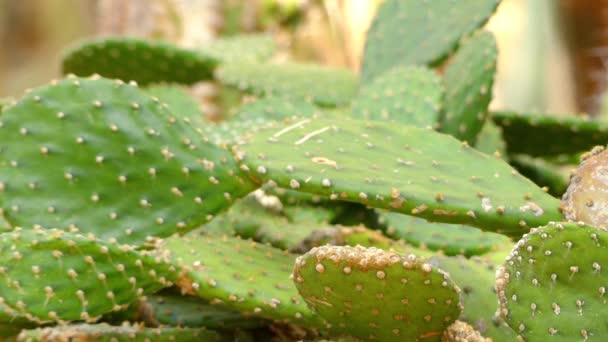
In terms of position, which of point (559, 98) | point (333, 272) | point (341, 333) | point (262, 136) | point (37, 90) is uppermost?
point (37, 90)

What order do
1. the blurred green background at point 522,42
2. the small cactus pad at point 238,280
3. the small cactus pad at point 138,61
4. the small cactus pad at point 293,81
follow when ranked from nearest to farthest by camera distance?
the small cactus pad at point 238,280
the small cactus pad at point 293,81
the small cactus pad at point 138,61
the blurred green background at point 522,42

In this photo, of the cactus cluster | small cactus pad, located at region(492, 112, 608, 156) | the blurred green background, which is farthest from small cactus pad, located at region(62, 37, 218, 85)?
the blurred green background

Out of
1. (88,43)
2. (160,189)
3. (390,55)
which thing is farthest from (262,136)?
(88,43)

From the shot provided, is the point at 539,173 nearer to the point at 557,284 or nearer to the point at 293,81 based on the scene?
the point at 293,81

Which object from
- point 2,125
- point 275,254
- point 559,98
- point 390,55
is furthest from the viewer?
point 559,98

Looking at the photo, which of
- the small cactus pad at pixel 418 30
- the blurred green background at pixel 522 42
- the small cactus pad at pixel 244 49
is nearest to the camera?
the small cactus pad at pixel 418 30

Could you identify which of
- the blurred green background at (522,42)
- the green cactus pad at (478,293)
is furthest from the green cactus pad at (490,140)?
the blurred green background at (522,42)

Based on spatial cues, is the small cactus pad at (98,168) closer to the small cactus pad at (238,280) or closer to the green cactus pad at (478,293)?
the small cactus pad at (238,280)

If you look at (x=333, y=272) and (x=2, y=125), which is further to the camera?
(x=2, y=125)

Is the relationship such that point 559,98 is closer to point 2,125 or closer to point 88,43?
point 88,43
